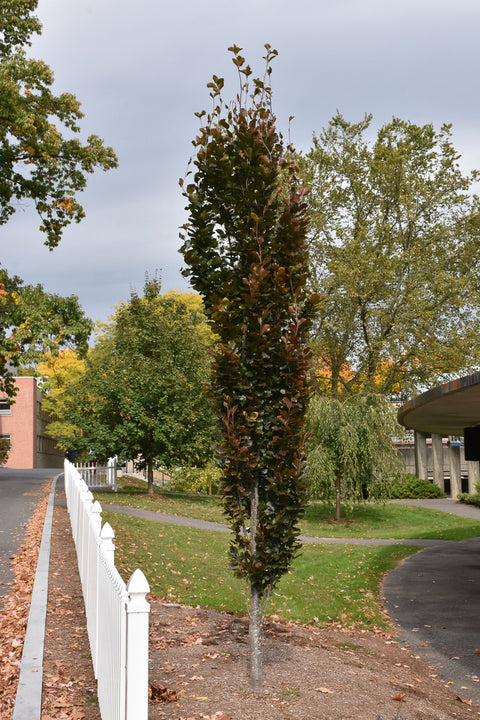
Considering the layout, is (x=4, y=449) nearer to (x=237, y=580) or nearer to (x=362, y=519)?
(x=362, y=519)

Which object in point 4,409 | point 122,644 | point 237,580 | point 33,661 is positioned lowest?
point 237,580

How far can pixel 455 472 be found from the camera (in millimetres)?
37906

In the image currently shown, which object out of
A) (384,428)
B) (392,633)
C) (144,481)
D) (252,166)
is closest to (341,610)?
(392,633)

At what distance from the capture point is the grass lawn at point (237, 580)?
11.3 metres

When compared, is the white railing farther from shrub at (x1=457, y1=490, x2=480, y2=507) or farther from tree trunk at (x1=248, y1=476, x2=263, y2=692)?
tree trunk at (x1=248, y1=476, x2=263, y2=692)

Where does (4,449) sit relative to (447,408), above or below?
below

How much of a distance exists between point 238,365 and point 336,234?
30.1 metres

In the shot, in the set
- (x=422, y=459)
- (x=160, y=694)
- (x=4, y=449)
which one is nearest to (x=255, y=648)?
(x=160, y=694)

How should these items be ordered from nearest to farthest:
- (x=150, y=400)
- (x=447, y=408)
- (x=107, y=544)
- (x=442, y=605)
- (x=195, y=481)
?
(x=107, y=544)
(x=442, y=605)
(x=447, y=408)
(x=150, y=400)
(x=195, y=481)

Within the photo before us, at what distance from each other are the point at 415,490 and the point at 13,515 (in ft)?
81.5

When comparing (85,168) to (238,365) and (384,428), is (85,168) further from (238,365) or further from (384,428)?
(238,365)

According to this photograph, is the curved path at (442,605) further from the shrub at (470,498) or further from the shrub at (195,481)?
the shrub at (195,481)

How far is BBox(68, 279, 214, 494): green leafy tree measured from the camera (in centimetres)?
2816

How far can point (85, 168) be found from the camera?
2444 centimetres
